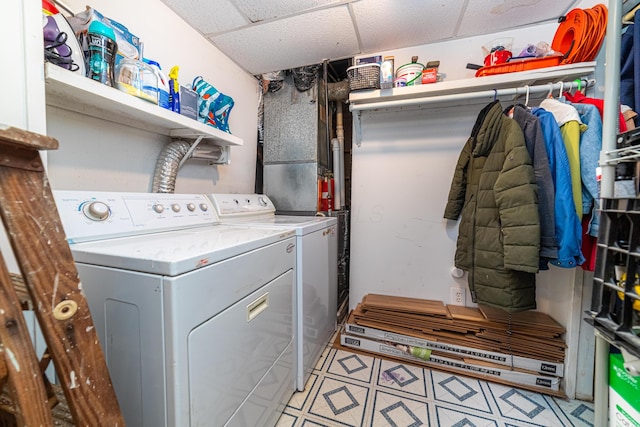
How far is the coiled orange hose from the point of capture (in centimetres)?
125

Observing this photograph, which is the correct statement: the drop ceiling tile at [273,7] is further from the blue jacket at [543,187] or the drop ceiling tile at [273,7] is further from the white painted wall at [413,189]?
the blue jacket at [543,187]

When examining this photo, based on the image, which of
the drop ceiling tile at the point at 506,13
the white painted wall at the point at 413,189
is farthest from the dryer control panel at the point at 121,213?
the drop ceiling tile at the point at 506,13

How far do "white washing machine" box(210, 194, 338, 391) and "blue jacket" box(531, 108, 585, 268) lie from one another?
1.22m

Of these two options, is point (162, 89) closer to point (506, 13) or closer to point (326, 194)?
point (326, 194)

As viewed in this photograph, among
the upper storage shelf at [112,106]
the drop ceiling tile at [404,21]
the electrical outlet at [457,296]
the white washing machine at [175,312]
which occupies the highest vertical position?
the drop ceiling tile at [404,21]

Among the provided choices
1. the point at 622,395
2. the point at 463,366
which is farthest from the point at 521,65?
the point at 463,366

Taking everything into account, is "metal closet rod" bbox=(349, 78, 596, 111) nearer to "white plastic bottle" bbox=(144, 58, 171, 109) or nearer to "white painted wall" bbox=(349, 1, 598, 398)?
"white painted wall" bbox=(349, 1, 598, 398)

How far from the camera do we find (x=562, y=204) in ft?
3.89

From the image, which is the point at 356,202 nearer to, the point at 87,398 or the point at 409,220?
the point at 409,220

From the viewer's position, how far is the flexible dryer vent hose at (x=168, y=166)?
1.40 metres

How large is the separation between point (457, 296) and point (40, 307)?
218 centimetres

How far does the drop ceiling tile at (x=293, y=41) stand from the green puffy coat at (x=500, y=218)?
1109 mm

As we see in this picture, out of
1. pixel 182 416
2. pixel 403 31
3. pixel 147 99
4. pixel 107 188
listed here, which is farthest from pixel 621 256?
pixel 107 188

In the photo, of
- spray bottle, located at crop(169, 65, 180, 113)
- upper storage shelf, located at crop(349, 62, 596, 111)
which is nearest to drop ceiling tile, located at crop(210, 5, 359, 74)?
upper storage shelf, located at crop(349, 62, 596, 111)
